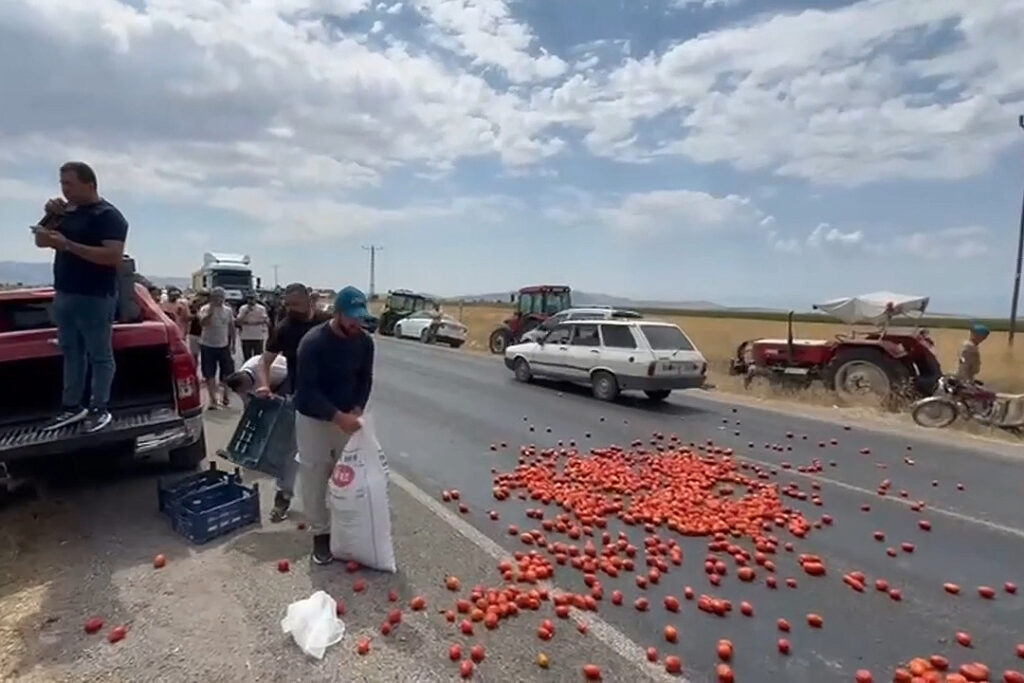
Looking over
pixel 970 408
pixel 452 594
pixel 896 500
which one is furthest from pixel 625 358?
pixel 452 594

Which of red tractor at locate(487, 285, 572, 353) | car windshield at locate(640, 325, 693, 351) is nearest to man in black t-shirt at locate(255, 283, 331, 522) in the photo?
car windshield at locate(640, 325, 693, 351)

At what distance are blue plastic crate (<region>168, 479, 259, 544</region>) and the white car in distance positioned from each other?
22.4m

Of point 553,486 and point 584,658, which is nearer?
point 584,658

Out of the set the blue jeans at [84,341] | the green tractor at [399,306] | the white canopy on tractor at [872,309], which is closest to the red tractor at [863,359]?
the white canopy on tractor at [872,309]

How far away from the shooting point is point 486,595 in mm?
4027

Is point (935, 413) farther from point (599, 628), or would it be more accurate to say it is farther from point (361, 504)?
point (361, 504)

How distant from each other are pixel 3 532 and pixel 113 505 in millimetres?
816

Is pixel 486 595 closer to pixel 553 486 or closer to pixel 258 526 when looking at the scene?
pixel 258 526

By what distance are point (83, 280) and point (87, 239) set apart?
32 cm

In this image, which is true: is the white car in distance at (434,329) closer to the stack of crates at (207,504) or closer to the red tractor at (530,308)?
the red tractor at (530,308)

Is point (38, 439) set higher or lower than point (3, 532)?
higher

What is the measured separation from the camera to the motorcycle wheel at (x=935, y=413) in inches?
447

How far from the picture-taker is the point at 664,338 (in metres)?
12.8

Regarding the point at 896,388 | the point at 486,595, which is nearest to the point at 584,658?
the point at 486,595
